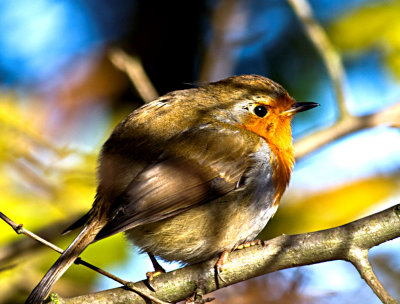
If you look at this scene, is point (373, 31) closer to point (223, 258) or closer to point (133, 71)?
point (133, 71)

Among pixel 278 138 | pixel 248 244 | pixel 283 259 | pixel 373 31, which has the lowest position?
pixel 283 259

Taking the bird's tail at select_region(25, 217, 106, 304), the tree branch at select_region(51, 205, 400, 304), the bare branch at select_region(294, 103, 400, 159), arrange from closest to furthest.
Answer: the tree branch at select_region(51, 205, 400, 304) < the bird's tail at select_region(25, 217, 106, 304) < the bare branch at select_region(294, 103, 400, 159)

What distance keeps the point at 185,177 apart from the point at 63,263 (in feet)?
2.73

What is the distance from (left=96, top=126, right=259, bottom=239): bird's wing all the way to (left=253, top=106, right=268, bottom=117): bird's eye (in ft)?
0.87

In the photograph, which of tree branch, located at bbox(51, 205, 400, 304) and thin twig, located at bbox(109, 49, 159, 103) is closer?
tree branch, located at bbox(51, 205, 400, 304)

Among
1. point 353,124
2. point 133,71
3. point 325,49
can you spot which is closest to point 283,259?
point 353,124

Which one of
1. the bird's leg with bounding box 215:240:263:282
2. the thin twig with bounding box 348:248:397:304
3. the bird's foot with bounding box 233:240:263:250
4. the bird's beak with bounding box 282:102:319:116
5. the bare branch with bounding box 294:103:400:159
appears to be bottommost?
the thin twig with bounding box 348:248:397:304

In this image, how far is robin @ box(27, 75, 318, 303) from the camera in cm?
325

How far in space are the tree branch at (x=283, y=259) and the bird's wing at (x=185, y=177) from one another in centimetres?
33

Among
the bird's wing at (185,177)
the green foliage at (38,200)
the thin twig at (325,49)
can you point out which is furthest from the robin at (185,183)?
the thin twig at (325,49)

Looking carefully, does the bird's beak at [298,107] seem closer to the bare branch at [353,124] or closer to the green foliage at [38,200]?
the bare branch at [353,124]

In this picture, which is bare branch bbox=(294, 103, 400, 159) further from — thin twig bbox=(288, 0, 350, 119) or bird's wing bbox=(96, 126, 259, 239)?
bird's wing bbox=(96, 126, 259, 239)

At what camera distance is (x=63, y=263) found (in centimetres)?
299

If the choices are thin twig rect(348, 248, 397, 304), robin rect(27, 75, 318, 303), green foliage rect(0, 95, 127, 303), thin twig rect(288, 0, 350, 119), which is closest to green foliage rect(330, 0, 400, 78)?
thin twig rect(288, 0, 350, 119)
